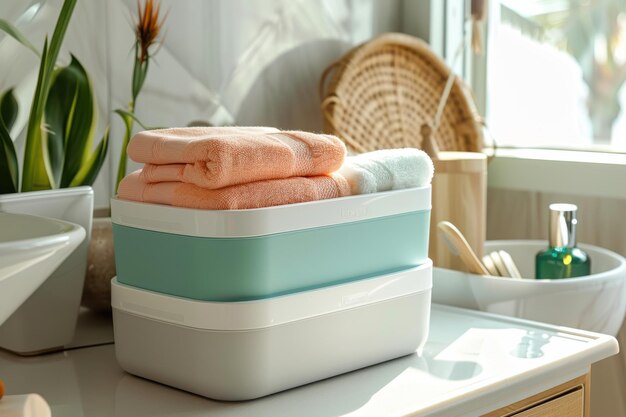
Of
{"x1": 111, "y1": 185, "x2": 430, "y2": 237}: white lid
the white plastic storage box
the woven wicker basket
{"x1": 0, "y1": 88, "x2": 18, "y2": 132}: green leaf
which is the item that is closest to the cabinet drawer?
the white plastic storage box

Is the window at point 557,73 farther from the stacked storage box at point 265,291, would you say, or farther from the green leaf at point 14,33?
the green leaf at point 14,33

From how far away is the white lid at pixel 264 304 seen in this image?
0.82m

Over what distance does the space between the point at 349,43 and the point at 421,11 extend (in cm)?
18

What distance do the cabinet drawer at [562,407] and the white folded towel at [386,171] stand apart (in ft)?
0.91

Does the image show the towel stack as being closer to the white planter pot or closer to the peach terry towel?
the peach terry towel

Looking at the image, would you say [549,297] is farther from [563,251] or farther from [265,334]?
[265,334]

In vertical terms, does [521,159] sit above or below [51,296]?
above

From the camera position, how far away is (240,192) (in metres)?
0.82

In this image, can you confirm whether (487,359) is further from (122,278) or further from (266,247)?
(122,278)

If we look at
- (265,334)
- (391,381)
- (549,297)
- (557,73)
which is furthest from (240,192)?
(557,73)

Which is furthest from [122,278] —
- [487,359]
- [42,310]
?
[487,359]

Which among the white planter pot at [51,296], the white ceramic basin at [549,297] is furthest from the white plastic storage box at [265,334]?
the white ceramic basin at [549,297]

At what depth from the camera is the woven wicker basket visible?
148cm

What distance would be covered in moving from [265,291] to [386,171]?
20cm
